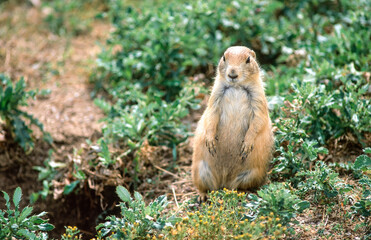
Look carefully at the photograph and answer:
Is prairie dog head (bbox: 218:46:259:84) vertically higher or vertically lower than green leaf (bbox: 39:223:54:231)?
higher

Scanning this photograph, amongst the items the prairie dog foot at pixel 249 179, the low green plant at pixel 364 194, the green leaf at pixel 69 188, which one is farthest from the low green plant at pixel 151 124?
the low green plant at pixel 364 194

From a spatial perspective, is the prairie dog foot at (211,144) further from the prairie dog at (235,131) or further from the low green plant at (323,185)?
the low green plant at (323,185)

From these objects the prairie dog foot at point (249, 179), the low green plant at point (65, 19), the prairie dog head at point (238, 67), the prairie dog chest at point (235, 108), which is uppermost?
the low green plant at point (65, 19)

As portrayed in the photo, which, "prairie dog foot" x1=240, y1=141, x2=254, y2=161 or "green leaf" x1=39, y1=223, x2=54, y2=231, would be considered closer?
"green leaf" x1=39, y1=223, x2=54, y2=231

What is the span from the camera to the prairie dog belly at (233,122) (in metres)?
4.42

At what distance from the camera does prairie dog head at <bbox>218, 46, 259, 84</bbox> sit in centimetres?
430

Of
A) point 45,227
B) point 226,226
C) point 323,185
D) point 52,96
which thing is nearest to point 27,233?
point 45,227

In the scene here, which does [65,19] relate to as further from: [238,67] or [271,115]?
[238,67]

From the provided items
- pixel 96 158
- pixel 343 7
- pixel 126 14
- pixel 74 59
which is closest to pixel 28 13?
A: pixel 74 59

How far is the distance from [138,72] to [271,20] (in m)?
2.48

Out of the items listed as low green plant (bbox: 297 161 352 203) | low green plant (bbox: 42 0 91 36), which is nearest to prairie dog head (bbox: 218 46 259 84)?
low green plant (bbox: 297 161 352 203)

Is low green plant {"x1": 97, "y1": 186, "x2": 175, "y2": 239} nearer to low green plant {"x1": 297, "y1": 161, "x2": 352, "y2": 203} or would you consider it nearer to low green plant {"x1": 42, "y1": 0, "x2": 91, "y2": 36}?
low green plant {"x1": 297, "y1": 161, "x2": 352, "y2": 203}

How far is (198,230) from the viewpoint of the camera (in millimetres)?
3672

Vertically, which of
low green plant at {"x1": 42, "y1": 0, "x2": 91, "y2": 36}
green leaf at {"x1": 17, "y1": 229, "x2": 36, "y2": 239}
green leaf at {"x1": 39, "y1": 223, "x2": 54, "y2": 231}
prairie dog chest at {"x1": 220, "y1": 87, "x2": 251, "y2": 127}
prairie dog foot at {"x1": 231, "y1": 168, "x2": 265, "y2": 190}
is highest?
low green plant at {"x1": 42, "y1": 0, "x2": 91, "y2": 36}
